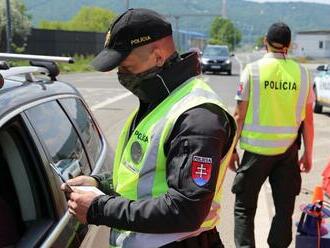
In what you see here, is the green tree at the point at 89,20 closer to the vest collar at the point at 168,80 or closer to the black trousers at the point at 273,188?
the black trousers at the point at 273,188

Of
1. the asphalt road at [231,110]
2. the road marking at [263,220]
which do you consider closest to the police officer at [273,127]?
the asphalt road at [231,110]

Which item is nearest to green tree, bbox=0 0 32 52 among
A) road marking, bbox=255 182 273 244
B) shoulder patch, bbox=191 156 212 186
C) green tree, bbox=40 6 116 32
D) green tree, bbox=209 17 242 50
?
green tree, bbox=40 6 116 32

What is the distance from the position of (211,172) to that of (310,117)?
2625 mm

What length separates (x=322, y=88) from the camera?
49.1 ft

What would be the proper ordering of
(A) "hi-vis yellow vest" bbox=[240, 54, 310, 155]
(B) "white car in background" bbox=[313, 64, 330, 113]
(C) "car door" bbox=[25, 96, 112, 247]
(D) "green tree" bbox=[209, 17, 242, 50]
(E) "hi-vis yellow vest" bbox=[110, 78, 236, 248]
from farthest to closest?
(D) "green tree" bbox=[209, 17, 242, 50]
(B) "white car in background" bbox=[313, 64, 330, 113]
(A) "hi-vis yellow vest" bbox=[240, 54, 310, 155]
(C) "car door" bbox=[25, 96, 112, 247]
(E) "hi-vis yellow vest" bbox=[110, 78, 236, 248]

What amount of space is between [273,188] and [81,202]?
2577 millimetres

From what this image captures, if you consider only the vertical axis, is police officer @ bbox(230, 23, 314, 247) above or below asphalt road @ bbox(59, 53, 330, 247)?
above

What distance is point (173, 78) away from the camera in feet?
6.93

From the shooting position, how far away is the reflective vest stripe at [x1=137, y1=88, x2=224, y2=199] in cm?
200

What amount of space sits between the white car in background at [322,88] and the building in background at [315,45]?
88913 millimetres

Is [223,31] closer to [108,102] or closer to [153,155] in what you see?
[108,102]

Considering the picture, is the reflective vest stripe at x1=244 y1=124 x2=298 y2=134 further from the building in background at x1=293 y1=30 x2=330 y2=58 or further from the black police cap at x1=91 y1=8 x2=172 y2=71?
the building in background at x1=293 y1=30 x2=330 y2=58

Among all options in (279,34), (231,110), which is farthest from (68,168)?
(231,110)

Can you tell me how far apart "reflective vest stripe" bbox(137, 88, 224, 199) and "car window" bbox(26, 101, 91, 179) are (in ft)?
2.34
